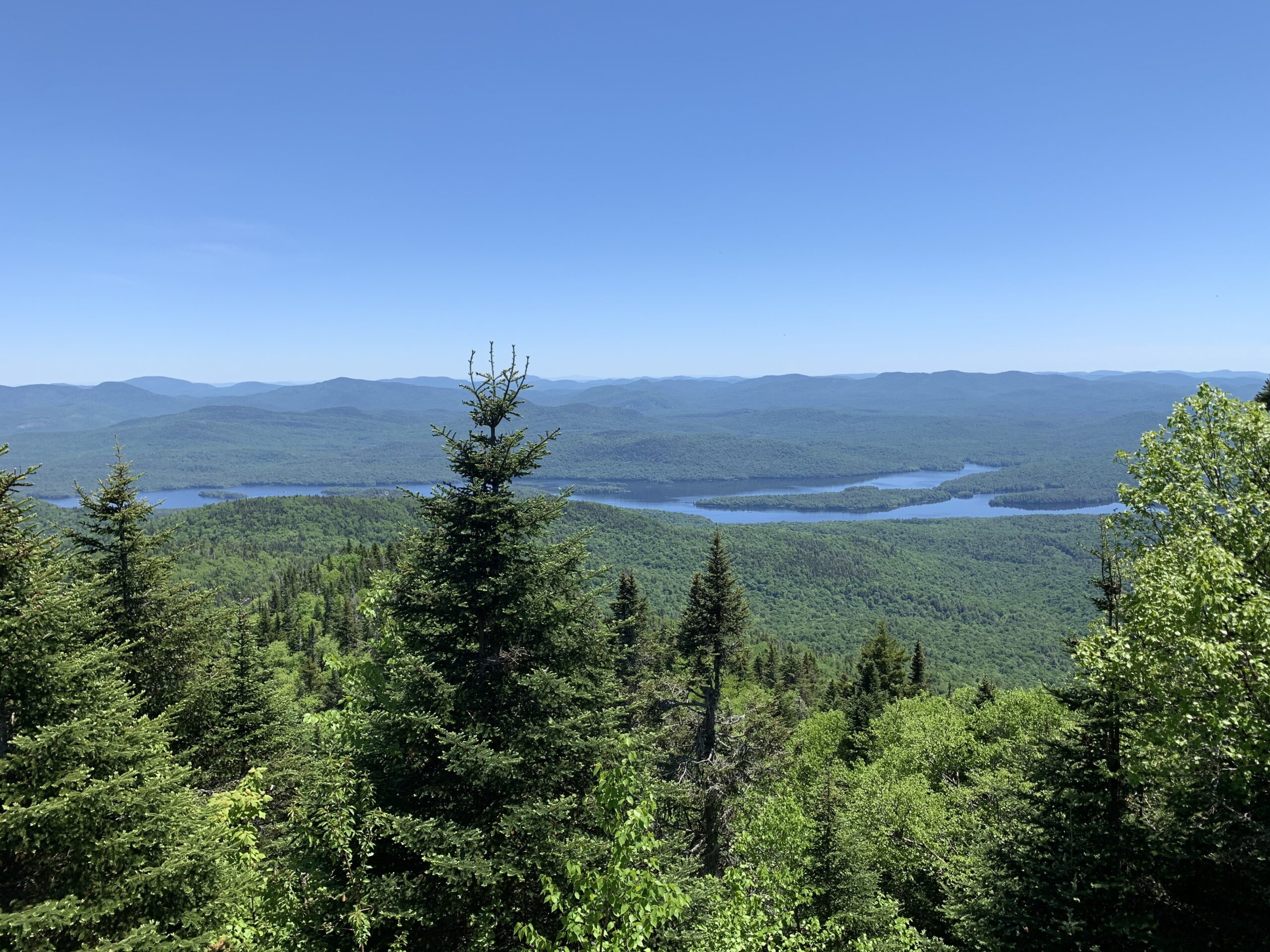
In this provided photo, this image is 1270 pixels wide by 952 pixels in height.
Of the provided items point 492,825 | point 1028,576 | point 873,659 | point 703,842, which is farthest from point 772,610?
point 492,825

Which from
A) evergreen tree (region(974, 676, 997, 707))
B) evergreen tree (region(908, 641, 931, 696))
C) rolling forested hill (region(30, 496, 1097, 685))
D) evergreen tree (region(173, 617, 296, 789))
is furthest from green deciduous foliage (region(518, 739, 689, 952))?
rolling forested hill (region(30, 496, 1097, 685))

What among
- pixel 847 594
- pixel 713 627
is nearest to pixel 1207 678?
pixel 713 627

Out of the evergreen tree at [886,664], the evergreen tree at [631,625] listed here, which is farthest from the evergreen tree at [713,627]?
the evergreen tree at [886,664]

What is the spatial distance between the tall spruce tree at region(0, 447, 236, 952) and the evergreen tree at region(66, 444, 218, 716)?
6.23 m

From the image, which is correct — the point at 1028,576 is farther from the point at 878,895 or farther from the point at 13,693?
the point at 13,693

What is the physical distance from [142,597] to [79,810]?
8623 mm

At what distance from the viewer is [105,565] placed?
14383 millimetres

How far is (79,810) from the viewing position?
24.7ft

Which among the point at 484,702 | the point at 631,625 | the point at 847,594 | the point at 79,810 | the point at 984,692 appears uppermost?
the point at 484,702

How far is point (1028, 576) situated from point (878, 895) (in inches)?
8753

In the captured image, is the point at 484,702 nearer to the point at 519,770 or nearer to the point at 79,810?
the point at 519,770

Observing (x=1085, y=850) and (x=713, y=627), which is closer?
(x=1085, y=850)

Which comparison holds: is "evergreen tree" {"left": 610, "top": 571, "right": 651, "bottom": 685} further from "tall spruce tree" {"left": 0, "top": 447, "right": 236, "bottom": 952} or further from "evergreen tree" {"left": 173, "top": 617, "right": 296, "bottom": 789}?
"tall spruce tree" {"left": 0, "top": 447, "right": 236, "bottom": 952}

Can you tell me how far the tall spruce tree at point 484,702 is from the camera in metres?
8.38
